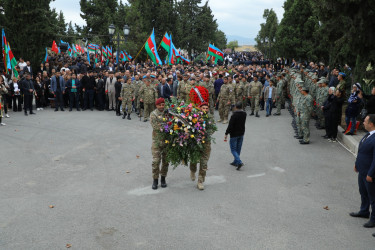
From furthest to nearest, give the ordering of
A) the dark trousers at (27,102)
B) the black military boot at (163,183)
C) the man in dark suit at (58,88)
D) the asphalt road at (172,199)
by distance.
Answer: the man in dark suit at (58,88)
the dark trousers at (27,102)
the black military boot at (163,183)
the asphalt road at (172,199)

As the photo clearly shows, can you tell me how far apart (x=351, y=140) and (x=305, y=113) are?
1685 mm

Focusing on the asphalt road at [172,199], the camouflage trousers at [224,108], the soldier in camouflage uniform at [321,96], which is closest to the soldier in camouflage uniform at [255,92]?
the camouflage trousers at [224,108]

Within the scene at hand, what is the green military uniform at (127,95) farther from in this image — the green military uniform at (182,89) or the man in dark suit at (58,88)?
the man in dark suit at (58,88)

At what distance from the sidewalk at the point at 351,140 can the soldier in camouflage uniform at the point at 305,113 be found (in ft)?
4.04

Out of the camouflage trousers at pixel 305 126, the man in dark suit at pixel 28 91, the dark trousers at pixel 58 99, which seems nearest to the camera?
the camouflage trousers at pixel 305 126


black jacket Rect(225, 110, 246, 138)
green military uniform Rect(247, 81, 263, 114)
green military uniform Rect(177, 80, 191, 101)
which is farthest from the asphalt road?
green military uniform Rect(247, 81, 263, 114)

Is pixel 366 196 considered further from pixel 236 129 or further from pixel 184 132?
pixel 236 129

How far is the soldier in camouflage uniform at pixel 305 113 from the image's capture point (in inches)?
471

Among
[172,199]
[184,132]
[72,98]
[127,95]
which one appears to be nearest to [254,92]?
[127,95]

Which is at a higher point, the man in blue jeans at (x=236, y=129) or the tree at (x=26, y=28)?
the tree at (x=26, y=28)

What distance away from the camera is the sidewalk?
10836 mm

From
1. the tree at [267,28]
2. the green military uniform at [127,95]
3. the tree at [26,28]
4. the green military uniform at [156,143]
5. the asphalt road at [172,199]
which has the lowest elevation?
the asphalt road at [172,199]

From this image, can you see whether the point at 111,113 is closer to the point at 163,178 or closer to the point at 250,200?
the point at 163,178

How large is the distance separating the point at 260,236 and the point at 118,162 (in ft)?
16.7
